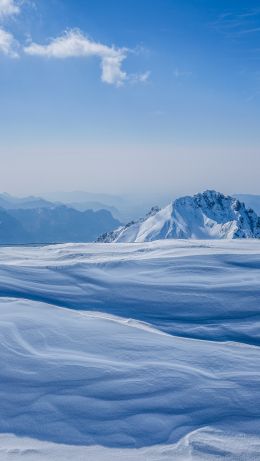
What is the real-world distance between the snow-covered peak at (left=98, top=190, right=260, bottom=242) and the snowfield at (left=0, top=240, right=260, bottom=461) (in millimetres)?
104973

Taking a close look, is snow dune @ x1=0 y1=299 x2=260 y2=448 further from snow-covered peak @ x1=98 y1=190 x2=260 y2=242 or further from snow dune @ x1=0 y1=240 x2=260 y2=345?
snow-covered peak @ x1=98 y1=190 x2=260 y2=242

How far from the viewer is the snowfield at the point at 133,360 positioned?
2.82m

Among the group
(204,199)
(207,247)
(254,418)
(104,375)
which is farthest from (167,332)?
(204,199)

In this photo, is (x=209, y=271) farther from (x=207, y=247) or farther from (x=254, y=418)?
(x=254, y=418)

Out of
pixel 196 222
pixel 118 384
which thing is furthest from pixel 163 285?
pixel 196 222

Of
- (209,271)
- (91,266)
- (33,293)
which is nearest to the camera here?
(33,293)

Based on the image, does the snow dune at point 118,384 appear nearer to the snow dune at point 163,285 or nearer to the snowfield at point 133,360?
the snowfield at point 133,360

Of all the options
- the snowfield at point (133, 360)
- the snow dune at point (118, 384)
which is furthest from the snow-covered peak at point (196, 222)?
the snow dune at point (118, 384)

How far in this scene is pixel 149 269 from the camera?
19.9ft

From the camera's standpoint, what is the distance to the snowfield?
2816 millimetres

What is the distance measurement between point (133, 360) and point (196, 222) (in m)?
132

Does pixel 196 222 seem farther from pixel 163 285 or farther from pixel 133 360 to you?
pixel 133 360

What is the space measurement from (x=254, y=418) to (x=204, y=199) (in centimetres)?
14442

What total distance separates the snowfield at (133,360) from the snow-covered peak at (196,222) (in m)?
105
